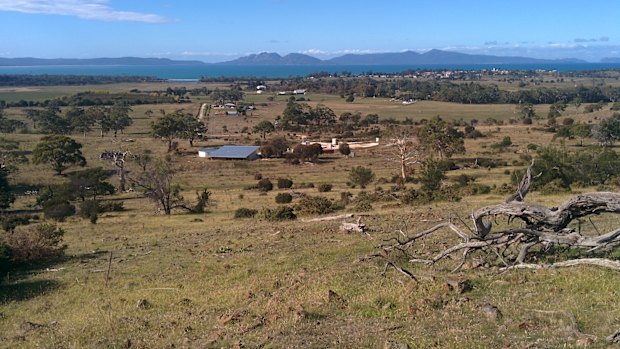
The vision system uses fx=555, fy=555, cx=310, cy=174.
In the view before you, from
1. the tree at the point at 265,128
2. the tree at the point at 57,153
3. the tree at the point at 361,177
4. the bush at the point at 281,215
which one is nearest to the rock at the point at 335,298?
the bush at the point at 281,215

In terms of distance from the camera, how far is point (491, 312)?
8.84 meters

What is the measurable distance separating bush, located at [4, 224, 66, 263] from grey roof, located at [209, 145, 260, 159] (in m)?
41.8

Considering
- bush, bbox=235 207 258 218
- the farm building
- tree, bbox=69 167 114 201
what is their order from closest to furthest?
bush, bbox=235 207 258 218, tree, bbox=69 167 114 201, the farm building

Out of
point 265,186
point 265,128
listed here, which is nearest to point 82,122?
point 265,128

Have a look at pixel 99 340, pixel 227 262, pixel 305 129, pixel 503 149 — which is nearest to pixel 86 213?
pixel 227 262

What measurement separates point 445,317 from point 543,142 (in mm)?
66661

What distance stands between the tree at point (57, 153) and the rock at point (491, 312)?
5541 cm

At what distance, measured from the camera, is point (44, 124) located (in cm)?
9219

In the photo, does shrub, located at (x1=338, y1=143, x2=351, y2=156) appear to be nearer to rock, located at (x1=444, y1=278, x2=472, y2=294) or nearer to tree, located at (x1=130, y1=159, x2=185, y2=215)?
tree, located at (x1=130, y1=159, x2=185, y2=215)

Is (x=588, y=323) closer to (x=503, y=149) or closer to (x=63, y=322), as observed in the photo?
(x=63, y=322)

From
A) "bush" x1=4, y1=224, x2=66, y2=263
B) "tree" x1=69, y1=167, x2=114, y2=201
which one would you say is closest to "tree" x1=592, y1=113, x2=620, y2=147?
"tree" x1=69, y1=167, x2=114, y2=201

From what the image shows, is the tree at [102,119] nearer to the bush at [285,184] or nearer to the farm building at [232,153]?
the farm building at [232,153]

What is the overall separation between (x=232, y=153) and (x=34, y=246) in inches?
1769

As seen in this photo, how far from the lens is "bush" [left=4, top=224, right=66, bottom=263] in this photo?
20.6m
